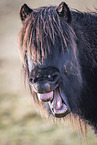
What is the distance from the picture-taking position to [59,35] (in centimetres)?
214

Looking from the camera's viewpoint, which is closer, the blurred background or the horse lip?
the horse lip

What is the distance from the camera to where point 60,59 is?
2.15 metres

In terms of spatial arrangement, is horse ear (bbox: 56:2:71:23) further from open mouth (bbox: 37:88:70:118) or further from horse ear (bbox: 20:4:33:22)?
open mouth (bbox: 37:88:70:118)

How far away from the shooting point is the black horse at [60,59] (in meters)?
2.09

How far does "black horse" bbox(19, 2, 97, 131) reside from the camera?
2.09 metres

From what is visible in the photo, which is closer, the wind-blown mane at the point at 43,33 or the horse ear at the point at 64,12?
the wind-blown mane at the point at 43,33

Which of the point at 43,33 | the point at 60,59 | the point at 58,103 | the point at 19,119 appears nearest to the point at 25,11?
the point at 43,33

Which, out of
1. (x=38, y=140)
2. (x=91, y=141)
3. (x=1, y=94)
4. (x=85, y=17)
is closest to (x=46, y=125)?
(x=38, y=140)

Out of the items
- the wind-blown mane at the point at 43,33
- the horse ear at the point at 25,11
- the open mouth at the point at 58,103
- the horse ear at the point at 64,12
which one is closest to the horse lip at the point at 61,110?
the open mouth at the point at 58,103

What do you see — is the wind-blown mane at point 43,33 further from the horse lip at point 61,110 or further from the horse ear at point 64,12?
the horse lip at point 61,110

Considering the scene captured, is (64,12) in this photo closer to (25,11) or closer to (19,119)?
(25,11)

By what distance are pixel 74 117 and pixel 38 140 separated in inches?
125

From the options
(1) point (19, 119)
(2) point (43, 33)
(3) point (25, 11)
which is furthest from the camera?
(1) point (19, 119)

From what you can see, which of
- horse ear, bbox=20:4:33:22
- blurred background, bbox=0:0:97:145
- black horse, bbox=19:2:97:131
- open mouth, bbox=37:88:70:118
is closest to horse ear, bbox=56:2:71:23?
black horse, bbox=19:2:97:131
